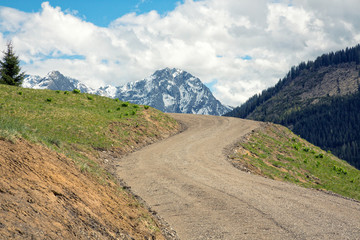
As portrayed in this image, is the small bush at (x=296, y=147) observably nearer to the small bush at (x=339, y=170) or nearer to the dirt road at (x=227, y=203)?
the small bush at (x=339, y=170)

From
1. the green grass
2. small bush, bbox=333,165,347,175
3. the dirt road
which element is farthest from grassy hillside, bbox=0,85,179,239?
small bush, bbox=333,165,347,175

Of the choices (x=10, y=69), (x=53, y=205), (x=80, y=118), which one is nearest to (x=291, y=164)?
(x=80, y=118)

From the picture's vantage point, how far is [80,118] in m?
29.4

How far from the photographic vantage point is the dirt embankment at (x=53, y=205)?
596 centimetres

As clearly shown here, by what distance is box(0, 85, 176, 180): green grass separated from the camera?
80.4ft

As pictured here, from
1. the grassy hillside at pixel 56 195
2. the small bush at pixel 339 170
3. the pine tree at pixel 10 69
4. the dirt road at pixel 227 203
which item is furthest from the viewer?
the pine tree at pixel 10 69

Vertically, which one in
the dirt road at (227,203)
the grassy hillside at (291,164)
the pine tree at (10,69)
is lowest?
the dirt road at (227,203)

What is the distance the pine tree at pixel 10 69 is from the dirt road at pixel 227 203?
125 ft

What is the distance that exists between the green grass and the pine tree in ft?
51.7

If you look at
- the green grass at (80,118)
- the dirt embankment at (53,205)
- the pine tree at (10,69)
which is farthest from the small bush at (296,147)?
the pine tree at (10,69)

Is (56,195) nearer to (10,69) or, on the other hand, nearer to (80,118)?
(80,118)

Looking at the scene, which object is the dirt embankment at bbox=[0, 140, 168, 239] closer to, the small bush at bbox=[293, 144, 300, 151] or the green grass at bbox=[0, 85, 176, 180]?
the green grass at bbox=[0, 85, 176, 180]

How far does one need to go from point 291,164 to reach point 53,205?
27877 millimetres

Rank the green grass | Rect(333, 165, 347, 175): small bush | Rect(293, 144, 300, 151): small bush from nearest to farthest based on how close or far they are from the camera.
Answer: the green grass < Rect(333, 165, 347, 175): small bush < Rect(293, 144, 300, 151): small bush
